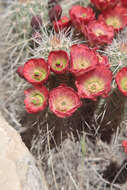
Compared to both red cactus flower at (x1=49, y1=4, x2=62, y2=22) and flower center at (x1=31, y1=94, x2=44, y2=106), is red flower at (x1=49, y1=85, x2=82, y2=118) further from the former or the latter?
red cactus flower at (x1=49, y1=4, x2=62, y2=22)

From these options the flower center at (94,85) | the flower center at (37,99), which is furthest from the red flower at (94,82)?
the flower center at (37,99)

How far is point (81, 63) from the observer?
1.57 m

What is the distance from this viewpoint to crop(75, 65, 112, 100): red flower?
1.47 meters

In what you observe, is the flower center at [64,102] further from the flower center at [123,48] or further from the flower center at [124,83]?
the flower center at [123,48]

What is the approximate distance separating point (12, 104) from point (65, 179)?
659 millimetres

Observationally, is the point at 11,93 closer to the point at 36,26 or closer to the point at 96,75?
the point at 36,26

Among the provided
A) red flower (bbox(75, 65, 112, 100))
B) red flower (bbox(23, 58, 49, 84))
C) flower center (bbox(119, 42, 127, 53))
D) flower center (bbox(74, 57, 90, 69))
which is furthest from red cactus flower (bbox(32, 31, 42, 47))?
flower center (bbox(119, 42, 127, 53))

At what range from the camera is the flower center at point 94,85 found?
5.00 feet

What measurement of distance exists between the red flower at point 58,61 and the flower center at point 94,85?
0.52 feet

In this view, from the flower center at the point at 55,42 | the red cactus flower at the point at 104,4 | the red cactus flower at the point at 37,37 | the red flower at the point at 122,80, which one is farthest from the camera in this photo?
the red cactus flower at the point at 104,4

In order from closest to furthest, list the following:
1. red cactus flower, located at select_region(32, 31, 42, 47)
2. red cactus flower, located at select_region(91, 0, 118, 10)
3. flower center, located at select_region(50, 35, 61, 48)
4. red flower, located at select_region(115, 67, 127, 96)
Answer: red flower, located at select_region(115, 67, 127, 96)
flower center, located at select_region(50, 35, 61, 48)
red cactus flower, located at select_region(32, 31, 42, 47)
red cactus flower, located at select_region(91, 0, 118, 10)

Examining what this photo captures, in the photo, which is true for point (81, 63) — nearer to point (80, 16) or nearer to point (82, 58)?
point (82, 58)

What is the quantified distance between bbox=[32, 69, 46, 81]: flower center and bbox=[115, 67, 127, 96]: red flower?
0.40 m

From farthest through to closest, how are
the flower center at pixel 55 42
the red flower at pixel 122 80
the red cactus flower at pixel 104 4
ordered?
the red cactus flower at pixel 104 4
the flower center at pixel 55 42
the red flower at pixel 122 80
